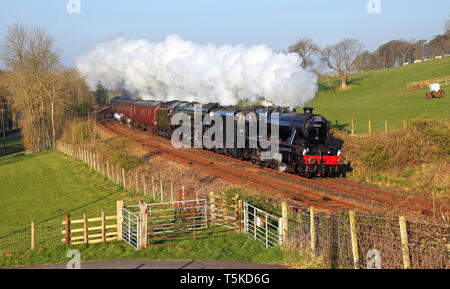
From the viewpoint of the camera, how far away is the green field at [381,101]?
1417 inches

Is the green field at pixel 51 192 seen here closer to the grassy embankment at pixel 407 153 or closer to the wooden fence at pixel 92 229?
the wooden fence at pixel 92 229

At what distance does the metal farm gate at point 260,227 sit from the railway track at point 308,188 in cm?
284

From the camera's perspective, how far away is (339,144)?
26578mm

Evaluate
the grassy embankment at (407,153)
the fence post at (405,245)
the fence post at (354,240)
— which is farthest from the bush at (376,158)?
the fence post at (405,245)

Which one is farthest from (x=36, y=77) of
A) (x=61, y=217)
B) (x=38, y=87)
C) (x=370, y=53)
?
(x=370, y=53)

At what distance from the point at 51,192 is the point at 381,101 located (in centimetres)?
3790

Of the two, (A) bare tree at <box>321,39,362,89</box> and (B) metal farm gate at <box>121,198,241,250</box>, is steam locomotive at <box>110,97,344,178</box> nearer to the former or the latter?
(B) metal farm gate at <box>121,198,241,250</box>

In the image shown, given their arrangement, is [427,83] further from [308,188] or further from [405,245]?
[405,245]

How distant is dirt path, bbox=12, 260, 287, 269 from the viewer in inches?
456

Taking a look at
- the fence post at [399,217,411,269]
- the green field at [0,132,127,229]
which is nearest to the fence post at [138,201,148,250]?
the fence post at [399,217,411,269]

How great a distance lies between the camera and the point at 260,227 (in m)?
14.2

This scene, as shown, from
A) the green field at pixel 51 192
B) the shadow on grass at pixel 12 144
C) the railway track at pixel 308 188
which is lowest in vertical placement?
the shadow on grass at pixel 12 144
